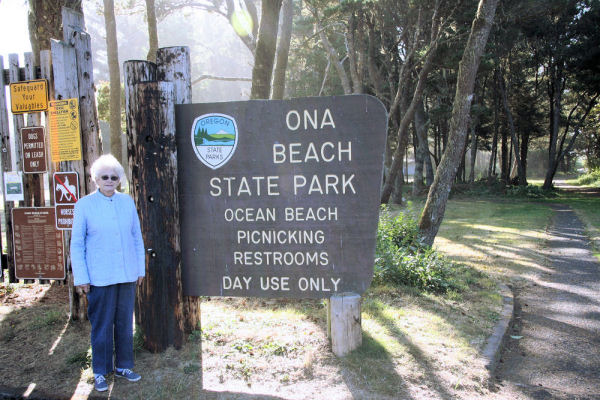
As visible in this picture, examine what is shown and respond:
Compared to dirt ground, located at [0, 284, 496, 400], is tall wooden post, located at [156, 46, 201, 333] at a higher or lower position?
higher

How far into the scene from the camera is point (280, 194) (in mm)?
3969

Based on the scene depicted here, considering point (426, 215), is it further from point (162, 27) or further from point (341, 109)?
point (162, 27)

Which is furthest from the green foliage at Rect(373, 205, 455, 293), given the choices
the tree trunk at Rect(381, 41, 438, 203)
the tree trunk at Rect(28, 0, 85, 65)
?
the tree trunk at Rect(381, 41, 438, 203)

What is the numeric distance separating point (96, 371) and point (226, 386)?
1.03m

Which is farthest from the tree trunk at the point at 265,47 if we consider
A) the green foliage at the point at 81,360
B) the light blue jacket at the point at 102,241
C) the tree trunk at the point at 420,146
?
Result: the tree trunk at the point at 420,146

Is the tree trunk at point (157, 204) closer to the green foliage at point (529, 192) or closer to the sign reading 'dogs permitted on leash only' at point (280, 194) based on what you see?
the sign reading 'dogs permitted on leash only' at point (280, 194)

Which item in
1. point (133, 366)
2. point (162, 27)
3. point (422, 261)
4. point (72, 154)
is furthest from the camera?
point (162, 27)

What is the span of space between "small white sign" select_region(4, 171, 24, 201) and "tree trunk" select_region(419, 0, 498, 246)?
5969 millimetres

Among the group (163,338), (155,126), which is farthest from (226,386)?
(155,126)

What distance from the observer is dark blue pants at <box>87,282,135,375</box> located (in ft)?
11.7

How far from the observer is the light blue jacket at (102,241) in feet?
11.2

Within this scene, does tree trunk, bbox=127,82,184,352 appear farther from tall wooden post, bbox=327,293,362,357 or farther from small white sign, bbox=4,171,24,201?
small white sign, bbox=4,171,24,201

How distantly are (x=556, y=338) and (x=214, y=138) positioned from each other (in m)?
4.25

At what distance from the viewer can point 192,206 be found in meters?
4.12
